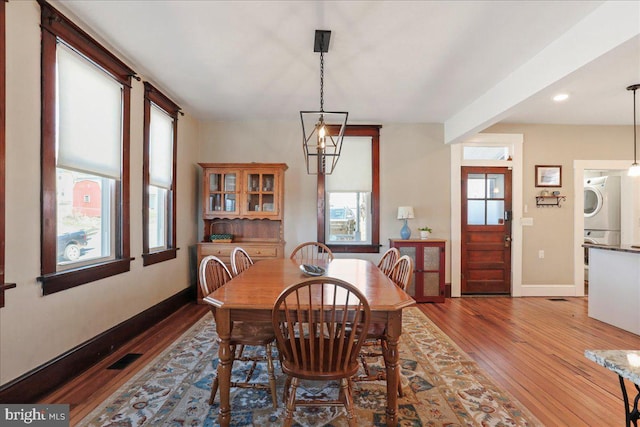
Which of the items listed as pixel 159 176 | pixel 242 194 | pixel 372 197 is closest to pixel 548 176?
pixel 372 197

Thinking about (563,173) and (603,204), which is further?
(603,204)

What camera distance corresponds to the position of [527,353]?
2850 mm

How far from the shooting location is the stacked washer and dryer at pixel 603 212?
572cm

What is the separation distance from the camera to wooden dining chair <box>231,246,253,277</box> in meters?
2.73

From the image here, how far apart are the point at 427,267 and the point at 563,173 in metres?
2.66

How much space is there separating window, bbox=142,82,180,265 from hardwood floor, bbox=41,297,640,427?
2.93 feet

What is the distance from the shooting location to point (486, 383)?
231 cm

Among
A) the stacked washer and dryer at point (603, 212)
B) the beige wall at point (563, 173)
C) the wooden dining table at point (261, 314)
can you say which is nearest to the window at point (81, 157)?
the wooden dining table at point (261, 314)

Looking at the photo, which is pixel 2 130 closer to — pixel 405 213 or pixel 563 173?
pixel 405 213

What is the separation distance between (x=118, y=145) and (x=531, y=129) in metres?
5.61

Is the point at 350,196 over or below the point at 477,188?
below

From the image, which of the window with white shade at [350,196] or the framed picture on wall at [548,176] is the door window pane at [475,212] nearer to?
the framed picture on wall at [548,176]

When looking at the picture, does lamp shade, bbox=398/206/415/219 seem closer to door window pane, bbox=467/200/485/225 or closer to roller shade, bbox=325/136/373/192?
roller shade, bbox=325/136/373/192

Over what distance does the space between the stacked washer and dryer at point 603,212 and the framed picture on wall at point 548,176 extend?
1730 millimetres
